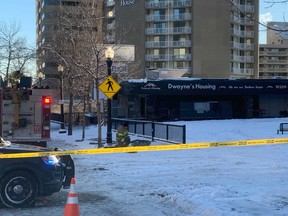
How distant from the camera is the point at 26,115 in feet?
59.3

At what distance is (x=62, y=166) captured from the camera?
348 inches

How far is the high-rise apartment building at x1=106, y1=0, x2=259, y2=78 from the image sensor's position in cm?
8956

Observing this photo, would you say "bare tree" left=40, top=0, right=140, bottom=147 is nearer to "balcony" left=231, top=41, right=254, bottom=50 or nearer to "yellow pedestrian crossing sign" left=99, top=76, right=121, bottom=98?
"yellow pedestrian crossing sign" left=99, top=76, right=121, bottom=98

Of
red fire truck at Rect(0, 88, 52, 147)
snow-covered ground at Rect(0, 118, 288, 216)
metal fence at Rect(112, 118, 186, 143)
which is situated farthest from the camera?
metal fence at Rect(112, 118, 186, 143)

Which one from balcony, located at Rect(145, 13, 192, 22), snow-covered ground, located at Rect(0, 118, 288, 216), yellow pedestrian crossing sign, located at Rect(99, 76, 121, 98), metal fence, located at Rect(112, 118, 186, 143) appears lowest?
snow-covered ground, located at Rect(0, 118, 288, 216)

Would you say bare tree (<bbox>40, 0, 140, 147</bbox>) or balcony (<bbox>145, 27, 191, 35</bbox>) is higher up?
balcony (<bbox>145, 27, 191, 35</bbox>)

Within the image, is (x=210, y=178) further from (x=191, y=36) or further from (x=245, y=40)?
(x=245, y=40)

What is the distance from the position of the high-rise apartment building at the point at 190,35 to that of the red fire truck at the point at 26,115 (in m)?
71.4

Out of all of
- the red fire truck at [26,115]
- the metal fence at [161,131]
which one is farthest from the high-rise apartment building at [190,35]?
the red fire truck at [26,115]

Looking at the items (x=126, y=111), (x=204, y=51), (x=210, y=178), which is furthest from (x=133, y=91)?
(x=204, y=51)

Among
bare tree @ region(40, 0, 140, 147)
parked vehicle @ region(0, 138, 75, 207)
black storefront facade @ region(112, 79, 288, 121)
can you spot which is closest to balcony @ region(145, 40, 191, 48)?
black storefront facade @ region(112, 79, 288, 121)

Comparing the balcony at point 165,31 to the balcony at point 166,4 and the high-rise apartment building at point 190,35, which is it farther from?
the balcony at point 166,4

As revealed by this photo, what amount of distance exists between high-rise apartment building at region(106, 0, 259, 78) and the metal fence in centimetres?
6333

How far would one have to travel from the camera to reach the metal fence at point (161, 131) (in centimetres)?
2141
